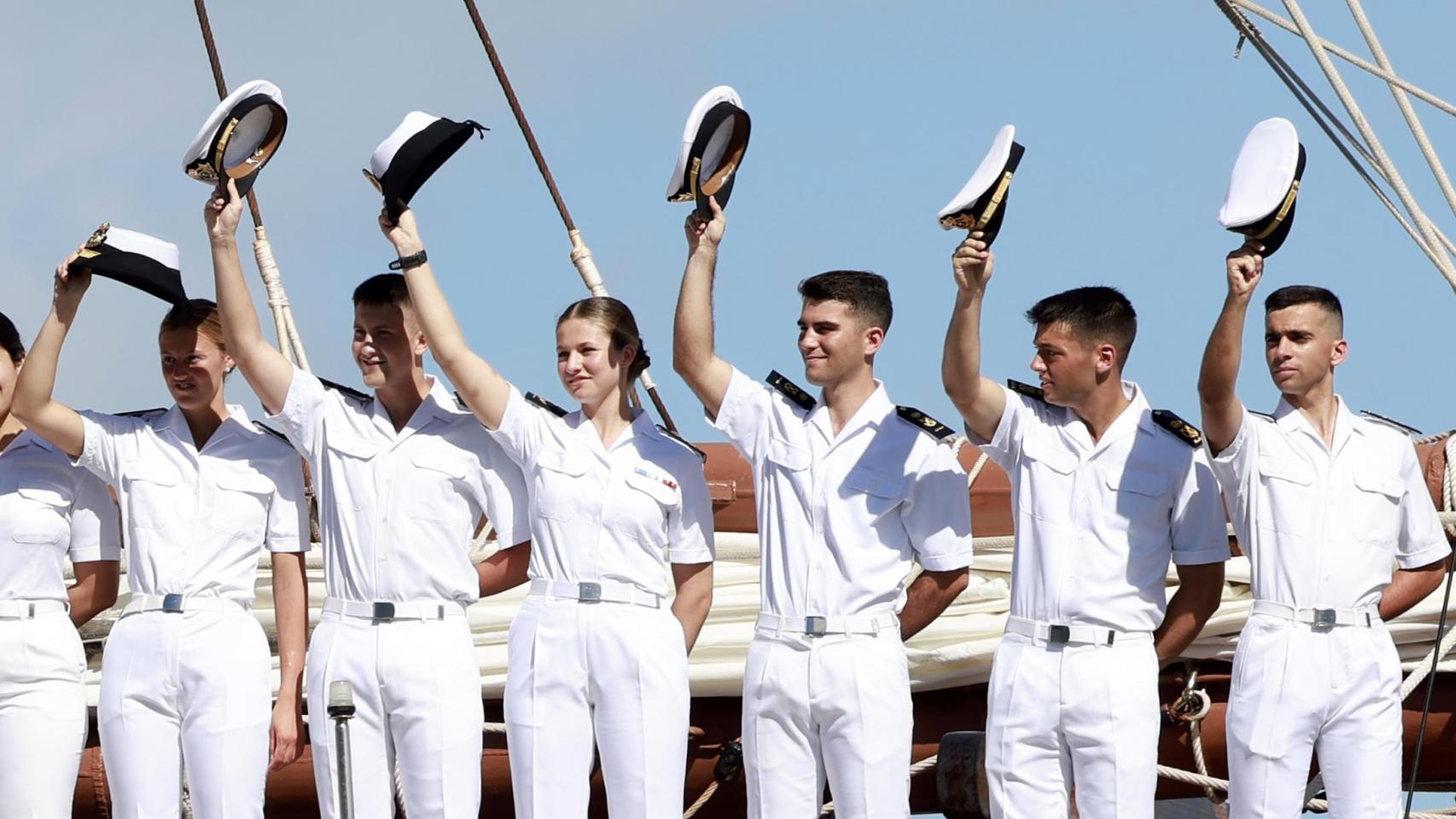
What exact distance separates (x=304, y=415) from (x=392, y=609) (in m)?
0.59

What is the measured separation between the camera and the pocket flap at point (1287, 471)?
5.80 metres

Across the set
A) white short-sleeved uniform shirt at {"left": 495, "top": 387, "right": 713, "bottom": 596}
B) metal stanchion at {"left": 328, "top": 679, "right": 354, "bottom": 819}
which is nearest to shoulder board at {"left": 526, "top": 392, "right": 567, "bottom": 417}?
white short-sleeved uniform shirt at {"left": 495, "top": 387, "right": 713, "bottom": 596}

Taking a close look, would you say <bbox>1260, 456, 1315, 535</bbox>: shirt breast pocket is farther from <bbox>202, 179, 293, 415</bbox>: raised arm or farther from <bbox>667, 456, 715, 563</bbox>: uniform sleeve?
<bbox>202, 179, 293, 415</bbox>: raised arm

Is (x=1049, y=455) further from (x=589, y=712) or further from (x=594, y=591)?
(x=589, y=712)

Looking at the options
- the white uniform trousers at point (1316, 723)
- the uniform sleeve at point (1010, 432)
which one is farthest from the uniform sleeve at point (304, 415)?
the white uniform trousers at point (1316, 723)

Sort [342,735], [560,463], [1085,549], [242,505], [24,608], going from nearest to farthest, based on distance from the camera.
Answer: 1. [342,735]
2. [1085,549]
3. [560,463]
4. [242,505]
5. [24,608]

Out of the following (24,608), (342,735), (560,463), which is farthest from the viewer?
(24,608)

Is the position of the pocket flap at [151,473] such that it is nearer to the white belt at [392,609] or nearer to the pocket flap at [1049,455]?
the white belt at [392,609]

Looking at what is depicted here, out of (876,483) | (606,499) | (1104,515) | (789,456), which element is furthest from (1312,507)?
(606,499)

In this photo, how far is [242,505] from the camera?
6.01 m

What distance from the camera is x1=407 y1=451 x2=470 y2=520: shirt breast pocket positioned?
5.87 meters

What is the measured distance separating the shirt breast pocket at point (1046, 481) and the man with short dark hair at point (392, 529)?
1.35m

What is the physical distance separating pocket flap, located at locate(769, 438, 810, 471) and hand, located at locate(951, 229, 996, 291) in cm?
67

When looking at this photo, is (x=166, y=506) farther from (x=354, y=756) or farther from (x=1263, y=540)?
(x=1263, y=540)
